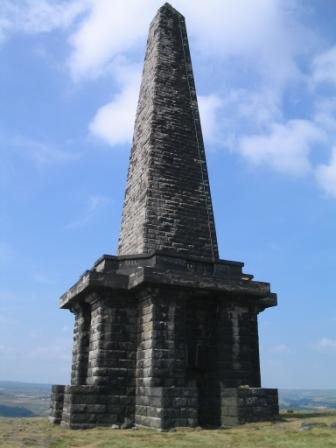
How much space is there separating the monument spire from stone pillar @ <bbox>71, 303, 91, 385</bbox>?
7.16ft

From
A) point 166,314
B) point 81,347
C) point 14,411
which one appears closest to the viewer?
point 166,314

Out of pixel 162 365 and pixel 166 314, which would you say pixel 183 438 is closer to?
pixel 162 365

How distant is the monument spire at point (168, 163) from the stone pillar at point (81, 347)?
7.16 feet

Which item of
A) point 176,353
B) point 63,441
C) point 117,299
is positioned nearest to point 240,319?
point 176,353

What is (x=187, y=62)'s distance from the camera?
52.8ft

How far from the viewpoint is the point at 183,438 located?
849 cm

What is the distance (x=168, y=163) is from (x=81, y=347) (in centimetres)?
591

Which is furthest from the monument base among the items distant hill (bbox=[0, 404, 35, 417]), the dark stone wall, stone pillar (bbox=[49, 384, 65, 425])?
distant hill (bbox=[0, 404, 35, 417])

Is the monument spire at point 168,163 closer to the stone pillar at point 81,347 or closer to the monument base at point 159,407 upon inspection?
the stone pillar at point 81,347

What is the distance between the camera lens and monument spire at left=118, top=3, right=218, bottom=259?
1305 cm

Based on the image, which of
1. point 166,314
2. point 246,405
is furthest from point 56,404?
point 246,405

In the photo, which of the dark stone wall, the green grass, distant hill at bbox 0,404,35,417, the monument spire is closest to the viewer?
the green grass

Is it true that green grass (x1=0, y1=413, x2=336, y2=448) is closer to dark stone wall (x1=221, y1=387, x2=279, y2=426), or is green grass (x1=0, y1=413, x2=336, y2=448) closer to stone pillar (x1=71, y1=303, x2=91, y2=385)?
dark stone wall (x1=221, y1=387, x2=279, y2=426)

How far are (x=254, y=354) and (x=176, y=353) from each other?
2743mm
